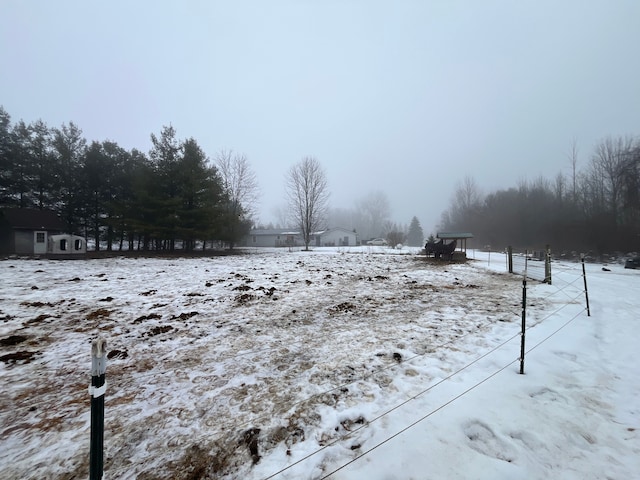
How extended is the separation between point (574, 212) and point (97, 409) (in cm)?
5436

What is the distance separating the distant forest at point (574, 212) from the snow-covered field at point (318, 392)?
29.3 m

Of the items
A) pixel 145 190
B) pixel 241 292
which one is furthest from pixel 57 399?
pixel 145 190

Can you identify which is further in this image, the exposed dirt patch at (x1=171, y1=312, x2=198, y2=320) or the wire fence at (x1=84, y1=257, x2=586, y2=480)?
the exposed dirt patch at (x1=171, y1=312, x2=198, y2=320)

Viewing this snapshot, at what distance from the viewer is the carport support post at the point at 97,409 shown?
152 centimetres

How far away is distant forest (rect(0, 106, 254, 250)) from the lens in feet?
81.1

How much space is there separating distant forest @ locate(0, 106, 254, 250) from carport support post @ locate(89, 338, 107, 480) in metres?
25.1

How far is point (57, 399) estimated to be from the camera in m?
3.21

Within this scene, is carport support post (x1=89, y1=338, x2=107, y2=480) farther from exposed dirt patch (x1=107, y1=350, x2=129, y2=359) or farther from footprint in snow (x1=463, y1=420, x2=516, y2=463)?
exposed dirt patch (x1=107, y1=350, x2=129, y2=359)

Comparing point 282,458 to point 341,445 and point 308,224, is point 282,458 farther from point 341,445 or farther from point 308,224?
point 308,224

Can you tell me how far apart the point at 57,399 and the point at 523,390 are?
6.00 m

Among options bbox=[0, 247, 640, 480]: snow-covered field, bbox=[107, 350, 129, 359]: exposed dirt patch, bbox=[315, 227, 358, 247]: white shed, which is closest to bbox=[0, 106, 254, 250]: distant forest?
bbox=[0, 247, 640, 480]: snow-covered field

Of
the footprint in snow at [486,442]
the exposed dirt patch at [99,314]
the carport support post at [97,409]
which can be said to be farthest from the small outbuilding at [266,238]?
the carport support post at [97,409]

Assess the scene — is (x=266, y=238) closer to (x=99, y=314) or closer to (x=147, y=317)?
(x=99, y=314)

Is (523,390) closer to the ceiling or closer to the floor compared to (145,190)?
closer to the floor
